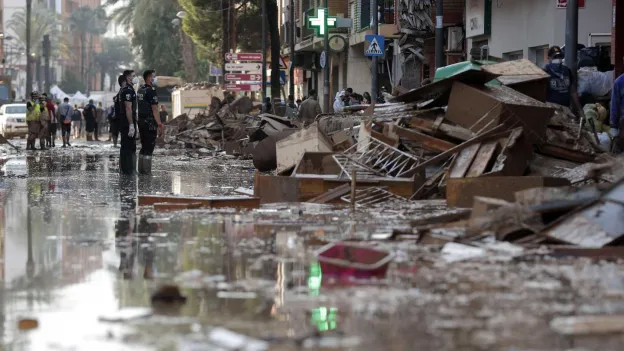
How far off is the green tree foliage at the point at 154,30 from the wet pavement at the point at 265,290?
7901cm

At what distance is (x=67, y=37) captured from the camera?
17425cm

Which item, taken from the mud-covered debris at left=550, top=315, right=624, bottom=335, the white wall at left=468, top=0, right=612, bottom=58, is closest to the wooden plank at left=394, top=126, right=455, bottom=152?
the mud-covered debris at left=550, top=315, right=624, bottom=335

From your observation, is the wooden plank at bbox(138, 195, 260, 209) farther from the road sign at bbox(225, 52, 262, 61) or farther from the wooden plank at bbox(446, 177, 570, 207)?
the road sign at bbox(225, 52, 262, 61)

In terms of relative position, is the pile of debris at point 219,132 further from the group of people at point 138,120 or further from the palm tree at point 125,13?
the palm tree at point 125,13

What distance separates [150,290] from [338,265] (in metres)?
1.32

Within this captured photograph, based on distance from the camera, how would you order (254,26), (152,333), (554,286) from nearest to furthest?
(152,333) < (554,286) < (254,26)

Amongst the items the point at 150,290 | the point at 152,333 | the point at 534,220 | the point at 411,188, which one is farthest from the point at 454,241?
the point at 411,188

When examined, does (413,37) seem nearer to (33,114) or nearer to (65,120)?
(33,114)

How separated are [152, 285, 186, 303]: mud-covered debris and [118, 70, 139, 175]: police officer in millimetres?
13916

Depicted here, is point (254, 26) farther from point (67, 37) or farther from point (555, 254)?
point (67, 37)

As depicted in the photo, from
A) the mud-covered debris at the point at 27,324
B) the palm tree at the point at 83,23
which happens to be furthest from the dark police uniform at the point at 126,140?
the palm tree at the point at 83,23

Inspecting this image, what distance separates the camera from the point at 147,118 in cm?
2106

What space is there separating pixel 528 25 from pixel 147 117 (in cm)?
1147

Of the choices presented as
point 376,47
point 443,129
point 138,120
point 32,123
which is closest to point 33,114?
point 32,123
